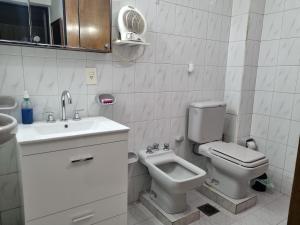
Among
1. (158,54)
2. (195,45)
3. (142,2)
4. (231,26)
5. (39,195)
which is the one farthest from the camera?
(231,26)

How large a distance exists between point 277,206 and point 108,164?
5.50ft

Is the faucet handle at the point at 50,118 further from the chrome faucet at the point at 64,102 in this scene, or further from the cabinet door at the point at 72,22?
the cabinet door at the point at 72,22

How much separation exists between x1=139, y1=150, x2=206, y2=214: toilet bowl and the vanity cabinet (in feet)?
1.23

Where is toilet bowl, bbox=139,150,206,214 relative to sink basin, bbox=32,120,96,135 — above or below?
below

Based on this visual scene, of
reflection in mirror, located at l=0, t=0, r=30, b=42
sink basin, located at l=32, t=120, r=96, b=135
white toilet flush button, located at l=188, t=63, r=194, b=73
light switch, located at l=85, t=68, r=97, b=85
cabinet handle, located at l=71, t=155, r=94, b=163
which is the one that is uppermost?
reflection in mirror, located at l=0, t=0, r=30, b=42

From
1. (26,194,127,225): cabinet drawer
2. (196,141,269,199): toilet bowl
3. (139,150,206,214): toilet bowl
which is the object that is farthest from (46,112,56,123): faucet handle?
(196,141,269,199): toilet bowl

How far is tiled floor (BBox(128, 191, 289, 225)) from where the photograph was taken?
1754 millimetres

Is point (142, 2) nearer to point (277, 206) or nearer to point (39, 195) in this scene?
point (39, 195)

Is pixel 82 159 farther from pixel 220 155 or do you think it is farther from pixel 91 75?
pixel 220 155

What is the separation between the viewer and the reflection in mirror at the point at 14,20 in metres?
1.22

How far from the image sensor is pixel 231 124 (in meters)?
2.36

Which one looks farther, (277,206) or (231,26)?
(231,26)

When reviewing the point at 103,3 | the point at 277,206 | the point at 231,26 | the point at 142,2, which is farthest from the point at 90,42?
the point at 277,206

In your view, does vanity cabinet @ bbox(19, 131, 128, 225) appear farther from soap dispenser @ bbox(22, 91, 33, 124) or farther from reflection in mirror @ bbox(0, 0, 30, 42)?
reflection in mirror @ bbox(0, 0, 30, 42)
